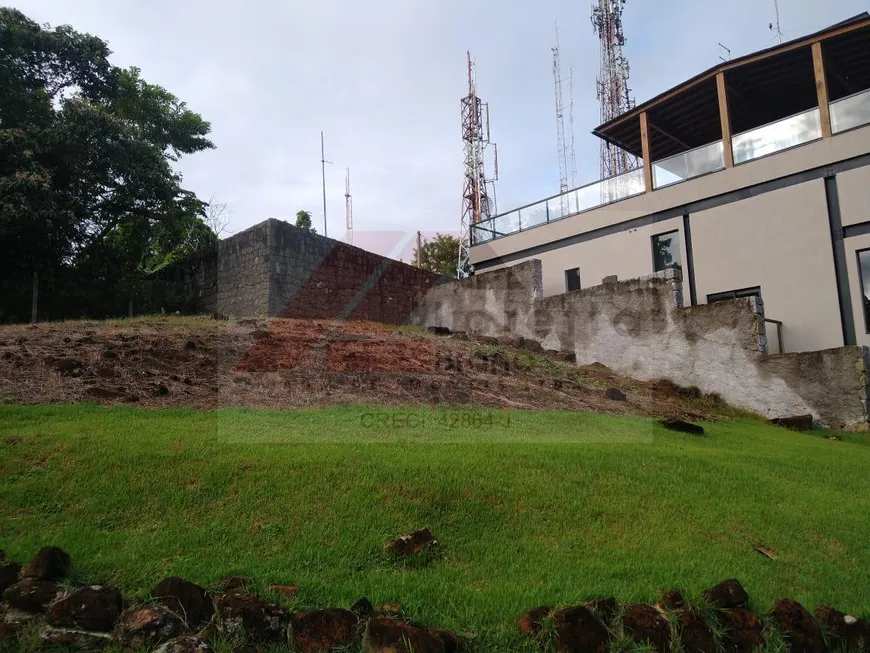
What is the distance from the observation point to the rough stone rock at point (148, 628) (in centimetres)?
298

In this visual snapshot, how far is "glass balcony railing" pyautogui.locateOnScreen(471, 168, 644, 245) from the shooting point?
1544 cm

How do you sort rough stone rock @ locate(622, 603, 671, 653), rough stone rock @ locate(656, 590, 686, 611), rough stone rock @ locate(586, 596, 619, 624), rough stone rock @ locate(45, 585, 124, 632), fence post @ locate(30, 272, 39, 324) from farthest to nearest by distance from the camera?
fence post @ locate(30, 272, 39, 324) < rough stone rock @ locate(656, 590, 686, 611) < rough stone rock @ locate(586, 596, 619, 624) < rough stone rock @ locate(622, 603, 671, 653) < rough stone rock @ locate(45, 585, 124, 632)

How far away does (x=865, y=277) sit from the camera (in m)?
11.4

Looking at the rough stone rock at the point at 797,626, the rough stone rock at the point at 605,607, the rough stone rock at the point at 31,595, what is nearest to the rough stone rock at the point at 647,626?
the rough stone rock at the point at 605,607

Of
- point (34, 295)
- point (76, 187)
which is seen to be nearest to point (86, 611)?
point (34, 295)

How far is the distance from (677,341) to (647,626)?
354 inches

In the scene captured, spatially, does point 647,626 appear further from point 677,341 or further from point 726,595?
point 677,341

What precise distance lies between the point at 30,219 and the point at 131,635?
10.9m

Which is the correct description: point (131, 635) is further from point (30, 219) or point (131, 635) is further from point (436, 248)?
point (436, 248)

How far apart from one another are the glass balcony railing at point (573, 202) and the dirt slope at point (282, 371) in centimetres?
580

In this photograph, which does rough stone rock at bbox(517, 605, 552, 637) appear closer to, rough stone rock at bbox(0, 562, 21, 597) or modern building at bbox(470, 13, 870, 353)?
rough stone rock at bbox(0, 562, 21, 597)

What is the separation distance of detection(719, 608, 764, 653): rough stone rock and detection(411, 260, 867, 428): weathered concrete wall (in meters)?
7.83

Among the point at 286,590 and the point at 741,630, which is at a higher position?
the point at 286,590

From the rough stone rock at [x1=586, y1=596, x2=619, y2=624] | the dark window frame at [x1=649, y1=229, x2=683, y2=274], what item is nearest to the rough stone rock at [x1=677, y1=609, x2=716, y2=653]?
the rough stone rock at [x1=586, y1=596, x2=619, y2=624]
